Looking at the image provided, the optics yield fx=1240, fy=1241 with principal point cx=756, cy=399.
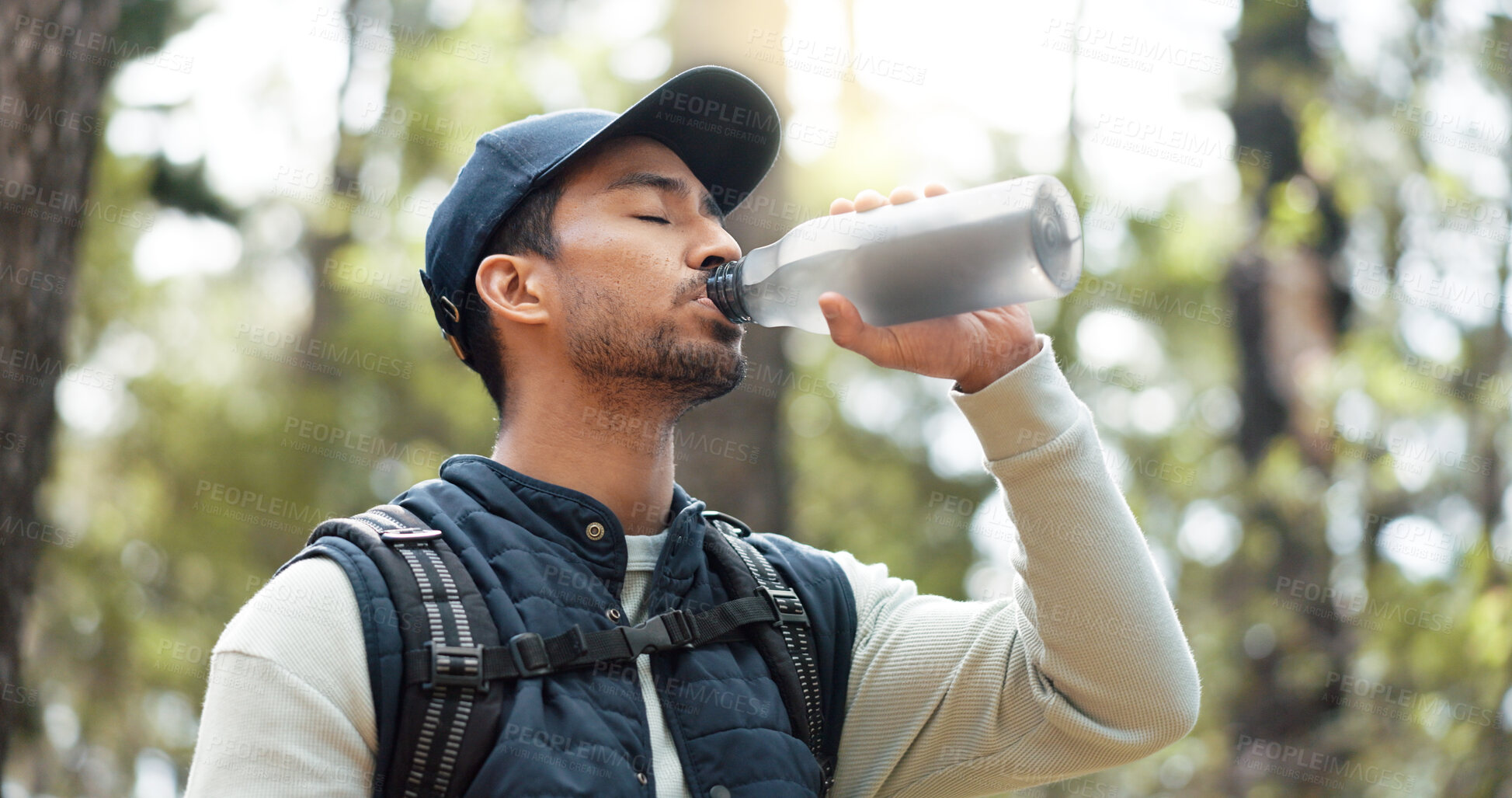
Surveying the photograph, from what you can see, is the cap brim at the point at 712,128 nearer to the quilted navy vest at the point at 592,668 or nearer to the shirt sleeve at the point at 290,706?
the quilted navy vest at the point at 592,668

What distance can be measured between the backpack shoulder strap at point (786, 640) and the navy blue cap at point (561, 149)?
2.32 ft

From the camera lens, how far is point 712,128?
7.85ft

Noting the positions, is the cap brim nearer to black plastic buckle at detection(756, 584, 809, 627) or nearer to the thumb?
the thumb

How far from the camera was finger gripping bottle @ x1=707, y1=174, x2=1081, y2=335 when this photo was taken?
6.34ft

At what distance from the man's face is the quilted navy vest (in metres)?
0.25

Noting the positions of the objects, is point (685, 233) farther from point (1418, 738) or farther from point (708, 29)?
point (1418, 738)

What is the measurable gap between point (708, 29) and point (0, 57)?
2.51 m

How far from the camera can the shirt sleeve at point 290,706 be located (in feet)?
5.34

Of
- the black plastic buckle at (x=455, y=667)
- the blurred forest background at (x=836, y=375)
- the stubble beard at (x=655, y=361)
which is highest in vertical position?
the stubble beard at (x=655, y=361)

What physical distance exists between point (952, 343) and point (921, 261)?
0.15 meters

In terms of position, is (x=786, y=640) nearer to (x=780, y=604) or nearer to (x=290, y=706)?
(x=780, y=604)

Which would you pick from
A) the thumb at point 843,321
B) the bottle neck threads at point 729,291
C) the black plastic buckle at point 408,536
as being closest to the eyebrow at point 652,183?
the bottle neck threads at point 729,291

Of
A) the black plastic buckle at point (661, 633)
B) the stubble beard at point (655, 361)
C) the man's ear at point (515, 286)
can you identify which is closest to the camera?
the black plastic buckle at point (661, 633)

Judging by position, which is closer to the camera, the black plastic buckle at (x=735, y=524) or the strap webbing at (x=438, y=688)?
the strap webbing at (x=438, y=688)
